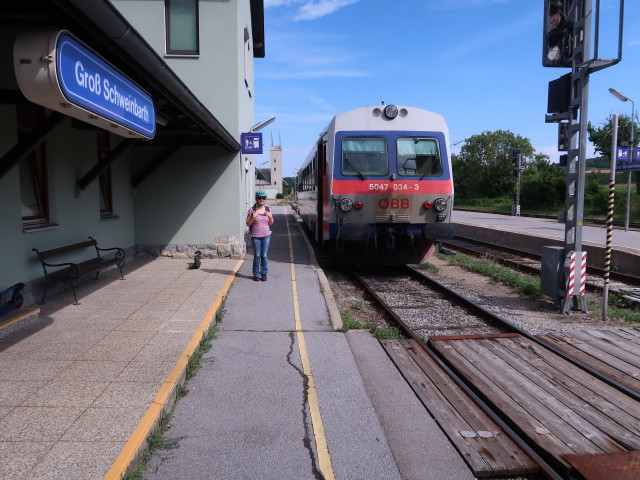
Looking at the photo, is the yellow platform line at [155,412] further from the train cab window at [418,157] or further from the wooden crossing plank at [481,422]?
the train cab window at [418,157]

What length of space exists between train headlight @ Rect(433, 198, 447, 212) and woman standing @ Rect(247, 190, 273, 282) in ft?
10.8

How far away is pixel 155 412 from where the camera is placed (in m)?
3.61

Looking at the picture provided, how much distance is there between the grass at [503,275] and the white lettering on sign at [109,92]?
7.14 metres

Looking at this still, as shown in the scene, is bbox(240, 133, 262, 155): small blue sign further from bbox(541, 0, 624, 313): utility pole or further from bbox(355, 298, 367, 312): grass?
bbox(541, 0, 624, 313): utility pole

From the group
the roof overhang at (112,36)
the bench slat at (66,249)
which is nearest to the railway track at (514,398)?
the roof overhang at (112,36)

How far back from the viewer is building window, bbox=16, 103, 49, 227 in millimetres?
6750

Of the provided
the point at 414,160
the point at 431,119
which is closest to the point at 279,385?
the point at 414,160

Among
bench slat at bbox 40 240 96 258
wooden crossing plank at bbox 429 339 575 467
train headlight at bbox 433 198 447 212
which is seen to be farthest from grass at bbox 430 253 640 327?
bench slat at bbox 40 240 96 258

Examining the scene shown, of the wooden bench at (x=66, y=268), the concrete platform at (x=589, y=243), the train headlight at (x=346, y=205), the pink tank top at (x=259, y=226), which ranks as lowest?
the concrete platform at (x=589, y=243)

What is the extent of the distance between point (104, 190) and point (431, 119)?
6.81 metres

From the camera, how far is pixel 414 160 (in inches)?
393

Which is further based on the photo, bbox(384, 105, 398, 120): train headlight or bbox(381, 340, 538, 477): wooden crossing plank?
bbox(384, 105, 398, 120): train headlight

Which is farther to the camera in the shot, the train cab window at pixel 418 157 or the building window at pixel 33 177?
the train cab window at pixel 418 157

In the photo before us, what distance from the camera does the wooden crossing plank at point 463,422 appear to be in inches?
133
